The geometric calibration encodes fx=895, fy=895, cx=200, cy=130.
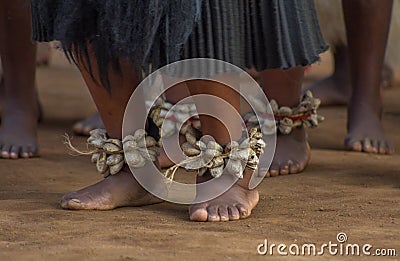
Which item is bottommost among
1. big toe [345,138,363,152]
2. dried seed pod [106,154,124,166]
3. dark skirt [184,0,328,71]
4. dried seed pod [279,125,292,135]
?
big toe [345,138,363,152]

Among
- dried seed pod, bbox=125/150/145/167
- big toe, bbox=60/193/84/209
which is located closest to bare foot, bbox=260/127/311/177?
dried seed pod, bbox=125/150/145/167

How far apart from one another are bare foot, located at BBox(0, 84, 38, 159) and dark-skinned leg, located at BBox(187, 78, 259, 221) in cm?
91

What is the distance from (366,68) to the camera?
2.89m

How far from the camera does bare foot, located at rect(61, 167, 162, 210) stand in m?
2.02

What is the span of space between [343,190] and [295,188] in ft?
0.40

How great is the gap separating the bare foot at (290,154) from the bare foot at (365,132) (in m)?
0.29

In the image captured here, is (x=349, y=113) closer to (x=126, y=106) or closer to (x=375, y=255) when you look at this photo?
(x=126, y=106)

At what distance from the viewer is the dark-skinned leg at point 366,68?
9.24 feet

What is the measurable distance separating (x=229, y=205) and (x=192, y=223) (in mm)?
102

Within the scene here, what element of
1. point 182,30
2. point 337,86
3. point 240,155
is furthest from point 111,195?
point 337,86

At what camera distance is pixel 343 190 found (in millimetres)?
2260

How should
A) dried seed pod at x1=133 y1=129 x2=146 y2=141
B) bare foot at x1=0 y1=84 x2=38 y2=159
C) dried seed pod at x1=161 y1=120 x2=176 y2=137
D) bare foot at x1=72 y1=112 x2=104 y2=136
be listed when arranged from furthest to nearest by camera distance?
bare foot at x1=72 y1=112 x2=104 y2=136 → bare foot at x1=0 y1=84 x2=38 y2=159 → dried seed pod at x1=161 y1=120 x2=176 y2=137 → dried seed pod at x1=133 y1=129 x2=146 y2=141

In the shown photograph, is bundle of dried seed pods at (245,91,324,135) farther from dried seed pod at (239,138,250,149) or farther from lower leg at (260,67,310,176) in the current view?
dried seed pod at (239,138,250,149)

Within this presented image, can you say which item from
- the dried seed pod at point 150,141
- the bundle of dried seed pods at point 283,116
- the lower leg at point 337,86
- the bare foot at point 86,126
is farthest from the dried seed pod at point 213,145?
the lower leg at point 337,86
